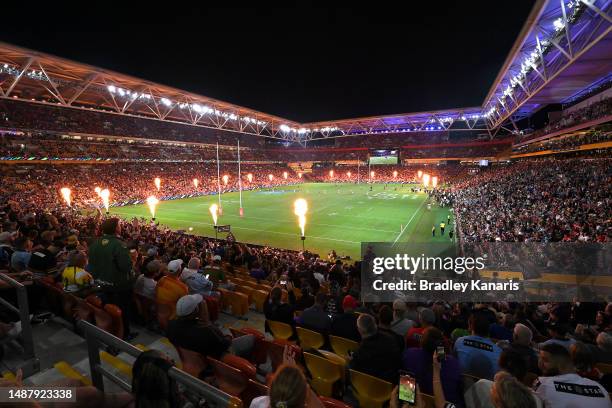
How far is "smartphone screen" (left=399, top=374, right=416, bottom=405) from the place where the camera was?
108 inches

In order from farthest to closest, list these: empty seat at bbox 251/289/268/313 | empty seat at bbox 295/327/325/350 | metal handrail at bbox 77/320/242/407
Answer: empty seat at bbox 251/289/268/313, empty seat at bbox 295/327/325/350, metal handrail at bbox 77/320/242/407

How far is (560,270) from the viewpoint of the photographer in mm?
12797

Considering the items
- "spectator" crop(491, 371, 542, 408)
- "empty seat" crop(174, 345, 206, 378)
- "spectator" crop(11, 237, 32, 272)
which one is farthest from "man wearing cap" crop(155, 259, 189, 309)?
"spectator" crop(491, 371, 542, 408)

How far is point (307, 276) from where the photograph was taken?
10.2 metres

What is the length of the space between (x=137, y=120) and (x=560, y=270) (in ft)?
235

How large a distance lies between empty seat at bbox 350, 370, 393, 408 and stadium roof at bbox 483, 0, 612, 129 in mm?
20021

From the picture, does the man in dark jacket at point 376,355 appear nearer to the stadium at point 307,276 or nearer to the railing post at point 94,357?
the stadium at point 307,276

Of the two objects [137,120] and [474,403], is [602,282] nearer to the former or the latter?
[474,403]

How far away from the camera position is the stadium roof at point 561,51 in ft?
58.6

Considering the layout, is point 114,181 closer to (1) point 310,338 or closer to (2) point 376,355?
(1) point 310,338

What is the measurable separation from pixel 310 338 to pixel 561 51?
25368 mm

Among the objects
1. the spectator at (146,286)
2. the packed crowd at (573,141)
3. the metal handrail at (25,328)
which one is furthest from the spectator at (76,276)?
the packed crowd at (573,141)

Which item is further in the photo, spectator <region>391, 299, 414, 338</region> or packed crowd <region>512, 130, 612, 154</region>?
packed crowd <region>512, 130, 612, 154</region>

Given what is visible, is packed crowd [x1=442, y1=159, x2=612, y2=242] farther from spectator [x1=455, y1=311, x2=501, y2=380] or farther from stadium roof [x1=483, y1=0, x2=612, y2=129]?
spectator [x1=455, y1=311, x2=501, y2=380]
